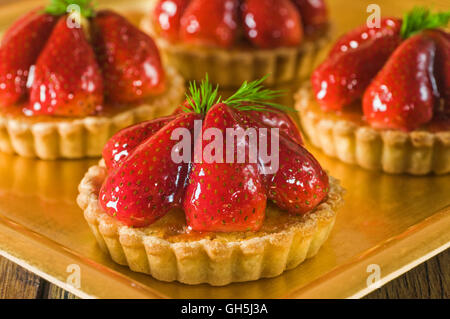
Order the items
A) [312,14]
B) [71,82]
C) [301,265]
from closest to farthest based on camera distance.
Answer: [301,265] → [71,82] → [312,14]

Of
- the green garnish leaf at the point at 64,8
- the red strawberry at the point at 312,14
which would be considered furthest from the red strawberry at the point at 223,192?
the red strawberry at the point at 312,14

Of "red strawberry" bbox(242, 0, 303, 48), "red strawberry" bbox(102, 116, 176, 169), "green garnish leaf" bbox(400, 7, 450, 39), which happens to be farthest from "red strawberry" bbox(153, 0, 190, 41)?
"red strawberry" bbox(102, 116, 176, 169)

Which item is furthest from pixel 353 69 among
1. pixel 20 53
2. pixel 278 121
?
pixel 20 53

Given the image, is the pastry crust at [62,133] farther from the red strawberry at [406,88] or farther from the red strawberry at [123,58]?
the red strawberry at [406,88]

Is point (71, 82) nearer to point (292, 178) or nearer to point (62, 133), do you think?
point (62, 133)

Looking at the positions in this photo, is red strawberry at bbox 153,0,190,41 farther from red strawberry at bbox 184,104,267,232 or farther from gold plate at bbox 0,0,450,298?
red strawberry at bbox 184,104,267,232

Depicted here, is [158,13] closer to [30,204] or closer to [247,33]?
[247,33]

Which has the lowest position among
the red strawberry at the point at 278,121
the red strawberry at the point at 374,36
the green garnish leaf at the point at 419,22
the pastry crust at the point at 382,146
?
the pastry crust at the point at 382,146
